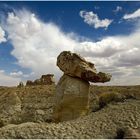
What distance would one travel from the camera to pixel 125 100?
12227 millimetres

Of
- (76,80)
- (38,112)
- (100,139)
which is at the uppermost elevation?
(76,80)

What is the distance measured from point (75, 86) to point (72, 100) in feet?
2.23

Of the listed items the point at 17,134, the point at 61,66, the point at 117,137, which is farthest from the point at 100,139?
the point at 61,66

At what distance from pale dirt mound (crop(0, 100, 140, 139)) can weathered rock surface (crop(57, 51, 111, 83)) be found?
4.63 meters

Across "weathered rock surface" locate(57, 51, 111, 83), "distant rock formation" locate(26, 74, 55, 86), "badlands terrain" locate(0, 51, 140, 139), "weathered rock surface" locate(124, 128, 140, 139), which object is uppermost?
"distant rock formation" locate(26, 74, 55, 86)

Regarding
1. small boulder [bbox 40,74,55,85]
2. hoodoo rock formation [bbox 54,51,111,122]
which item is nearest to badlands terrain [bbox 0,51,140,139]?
hoodoo rock formation [bbox 54,51,111,122]

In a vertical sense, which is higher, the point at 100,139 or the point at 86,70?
the point at 86,70

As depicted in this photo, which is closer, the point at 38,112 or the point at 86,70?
the point at 86,70

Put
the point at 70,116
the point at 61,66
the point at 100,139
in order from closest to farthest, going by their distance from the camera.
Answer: the point at 100,139
the point at 70,116
the point at 61,66

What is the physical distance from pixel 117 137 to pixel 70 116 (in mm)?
5918

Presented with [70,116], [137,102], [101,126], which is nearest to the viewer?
[101,126]

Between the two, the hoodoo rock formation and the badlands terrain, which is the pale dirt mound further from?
the hoodoo rock formation

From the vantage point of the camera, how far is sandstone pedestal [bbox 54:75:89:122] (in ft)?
50.9

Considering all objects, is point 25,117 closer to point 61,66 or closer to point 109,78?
point 61,66
